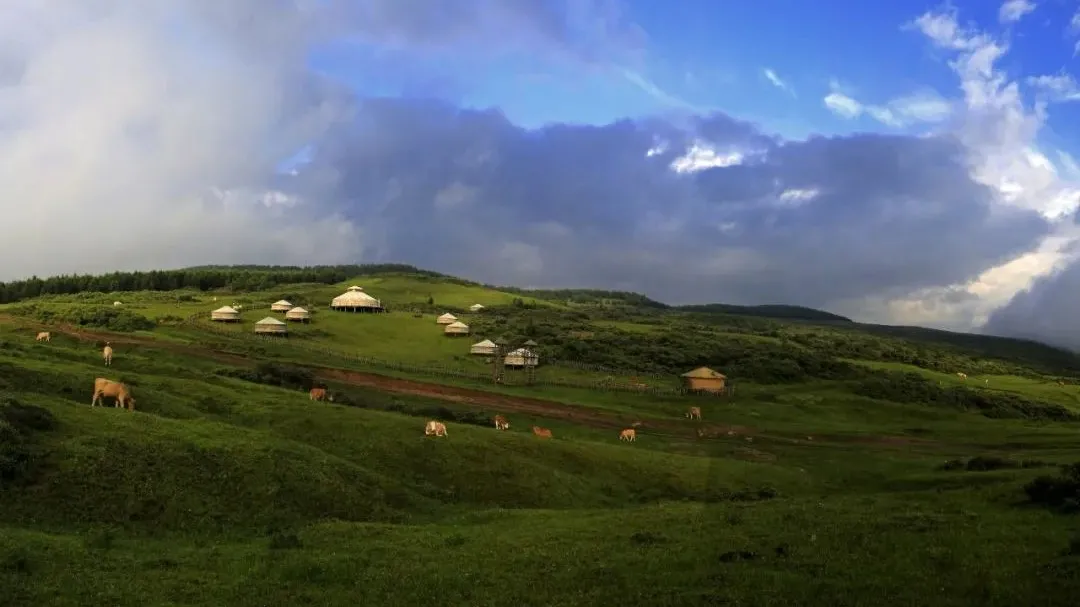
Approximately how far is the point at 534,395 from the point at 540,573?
49.0 meters

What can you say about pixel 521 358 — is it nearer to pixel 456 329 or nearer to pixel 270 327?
pixel 456 329

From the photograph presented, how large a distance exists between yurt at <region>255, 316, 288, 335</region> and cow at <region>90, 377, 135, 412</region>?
63.8 metres

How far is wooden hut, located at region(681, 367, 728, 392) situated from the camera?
261 ft

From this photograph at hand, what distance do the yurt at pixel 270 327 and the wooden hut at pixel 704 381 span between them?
50.7m

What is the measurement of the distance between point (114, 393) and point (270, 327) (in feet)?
213

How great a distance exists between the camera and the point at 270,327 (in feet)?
302

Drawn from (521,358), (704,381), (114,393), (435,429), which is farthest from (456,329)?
(114,393)

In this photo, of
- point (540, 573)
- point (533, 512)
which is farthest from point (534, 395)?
point (540, 573)

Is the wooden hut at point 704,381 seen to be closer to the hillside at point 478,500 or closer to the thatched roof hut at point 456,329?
the hillside at point 478,500

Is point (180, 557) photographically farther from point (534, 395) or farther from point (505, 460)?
point (534, 395)

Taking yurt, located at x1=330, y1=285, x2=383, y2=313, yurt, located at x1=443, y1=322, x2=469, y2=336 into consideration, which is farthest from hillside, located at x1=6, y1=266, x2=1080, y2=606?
yurt, located at x1=330, y1=285, x2=383, y2=313

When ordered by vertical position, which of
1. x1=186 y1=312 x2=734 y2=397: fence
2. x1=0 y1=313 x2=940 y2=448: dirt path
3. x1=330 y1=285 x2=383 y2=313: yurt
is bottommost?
x1=0 y1=313 x2=940 y2=448: dirt path

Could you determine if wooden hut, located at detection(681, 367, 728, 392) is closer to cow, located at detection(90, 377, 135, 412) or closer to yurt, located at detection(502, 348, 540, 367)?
yurt, located at detection(502, 348, 540, 367)

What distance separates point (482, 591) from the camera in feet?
49.6
